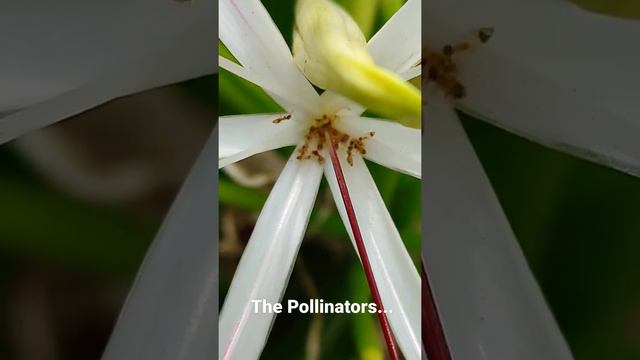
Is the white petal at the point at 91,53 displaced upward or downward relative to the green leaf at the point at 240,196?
upward

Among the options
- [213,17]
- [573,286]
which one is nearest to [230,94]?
[213,17]

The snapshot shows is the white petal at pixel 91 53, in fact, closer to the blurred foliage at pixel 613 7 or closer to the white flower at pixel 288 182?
the white flower at pixel 288 182

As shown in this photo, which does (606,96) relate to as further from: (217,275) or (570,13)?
(217,275)

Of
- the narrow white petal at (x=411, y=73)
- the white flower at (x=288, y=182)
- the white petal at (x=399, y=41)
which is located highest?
the white petal at (x=399, y=41)

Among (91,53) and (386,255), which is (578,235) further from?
(91,53)

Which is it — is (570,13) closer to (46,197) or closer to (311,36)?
(311,36)

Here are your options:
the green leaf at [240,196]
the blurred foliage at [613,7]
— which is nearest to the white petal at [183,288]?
the green leaf at [240,196]

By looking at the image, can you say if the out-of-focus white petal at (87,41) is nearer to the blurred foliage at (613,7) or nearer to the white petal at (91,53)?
the white petal at (91,53)
